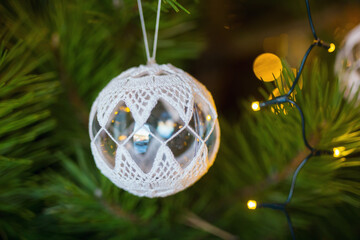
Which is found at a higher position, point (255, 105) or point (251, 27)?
point (251, 27)

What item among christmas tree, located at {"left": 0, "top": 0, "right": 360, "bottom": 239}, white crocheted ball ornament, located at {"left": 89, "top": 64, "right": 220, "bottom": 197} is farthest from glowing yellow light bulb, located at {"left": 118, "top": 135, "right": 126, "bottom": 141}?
christmas tree, located at {"left": 0, "top": 0, "right": 360, "bottom": 239}

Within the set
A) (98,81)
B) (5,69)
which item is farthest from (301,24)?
(5,69)

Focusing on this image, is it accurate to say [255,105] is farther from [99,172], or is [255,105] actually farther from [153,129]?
[99,172]

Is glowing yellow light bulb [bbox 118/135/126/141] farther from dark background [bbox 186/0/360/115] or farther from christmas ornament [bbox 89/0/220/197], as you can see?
dark background [bbox 186/0/360/115]

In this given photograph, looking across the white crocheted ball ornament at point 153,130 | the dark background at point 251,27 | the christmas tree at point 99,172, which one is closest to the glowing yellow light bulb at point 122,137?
the white crocheted ball ornament at point 153,130

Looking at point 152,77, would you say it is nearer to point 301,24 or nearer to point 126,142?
point 126,142

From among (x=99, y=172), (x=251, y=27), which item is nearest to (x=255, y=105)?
(x=99, y=172)

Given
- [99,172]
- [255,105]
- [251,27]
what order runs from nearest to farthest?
[255,105]
[99,172]
[251,27]
